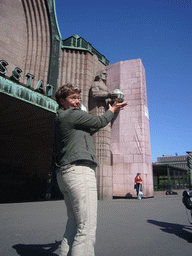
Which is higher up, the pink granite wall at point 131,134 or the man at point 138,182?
the pink granite wall at point 131,134

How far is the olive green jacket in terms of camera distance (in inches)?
77.9

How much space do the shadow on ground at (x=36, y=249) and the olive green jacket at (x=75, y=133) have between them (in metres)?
1.30

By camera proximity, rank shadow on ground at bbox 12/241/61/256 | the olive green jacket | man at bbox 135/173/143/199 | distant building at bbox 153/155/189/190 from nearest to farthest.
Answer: the olive green jacket < shadow on ground at bbox 12/241/61/256 < man at bbox 135/173/143/199 < distant building at bbox 153/155/189/190

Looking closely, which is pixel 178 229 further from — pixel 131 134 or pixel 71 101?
pixel 131 134

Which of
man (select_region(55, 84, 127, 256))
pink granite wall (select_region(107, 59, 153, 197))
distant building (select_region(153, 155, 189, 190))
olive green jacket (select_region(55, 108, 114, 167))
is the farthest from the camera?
distant building (select_region(153, 155, 189, 190))

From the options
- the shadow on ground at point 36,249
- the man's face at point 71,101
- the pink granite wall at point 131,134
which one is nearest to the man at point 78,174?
the man's face at point 71,101

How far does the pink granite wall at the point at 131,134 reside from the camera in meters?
12.6

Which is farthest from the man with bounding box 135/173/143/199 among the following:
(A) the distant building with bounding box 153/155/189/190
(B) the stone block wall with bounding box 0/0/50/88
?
(B) the stone block wall with bounding box 0/0/50/88

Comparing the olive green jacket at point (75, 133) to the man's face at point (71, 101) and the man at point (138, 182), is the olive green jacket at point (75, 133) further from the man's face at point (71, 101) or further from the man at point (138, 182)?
the man at point (138, 182)

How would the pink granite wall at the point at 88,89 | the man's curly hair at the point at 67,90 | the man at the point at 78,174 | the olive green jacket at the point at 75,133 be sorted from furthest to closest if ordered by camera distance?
the pink granite wall at the point at 88,89
the man's curly hair at the point at 67,90
the olive green jacket at the point at 75,133
the man at the point at 78,174

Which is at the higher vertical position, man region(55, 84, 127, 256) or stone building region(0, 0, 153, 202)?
stone building region(0, 0, 153, 202)

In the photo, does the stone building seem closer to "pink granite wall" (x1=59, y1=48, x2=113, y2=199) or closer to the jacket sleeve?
"pink granite wall" (x1=59, y1=48, x2=113, y2=199)

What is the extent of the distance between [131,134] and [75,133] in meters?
11.5

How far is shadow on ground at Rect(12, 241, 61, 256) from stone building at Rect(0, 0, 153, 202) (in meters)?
5.91
